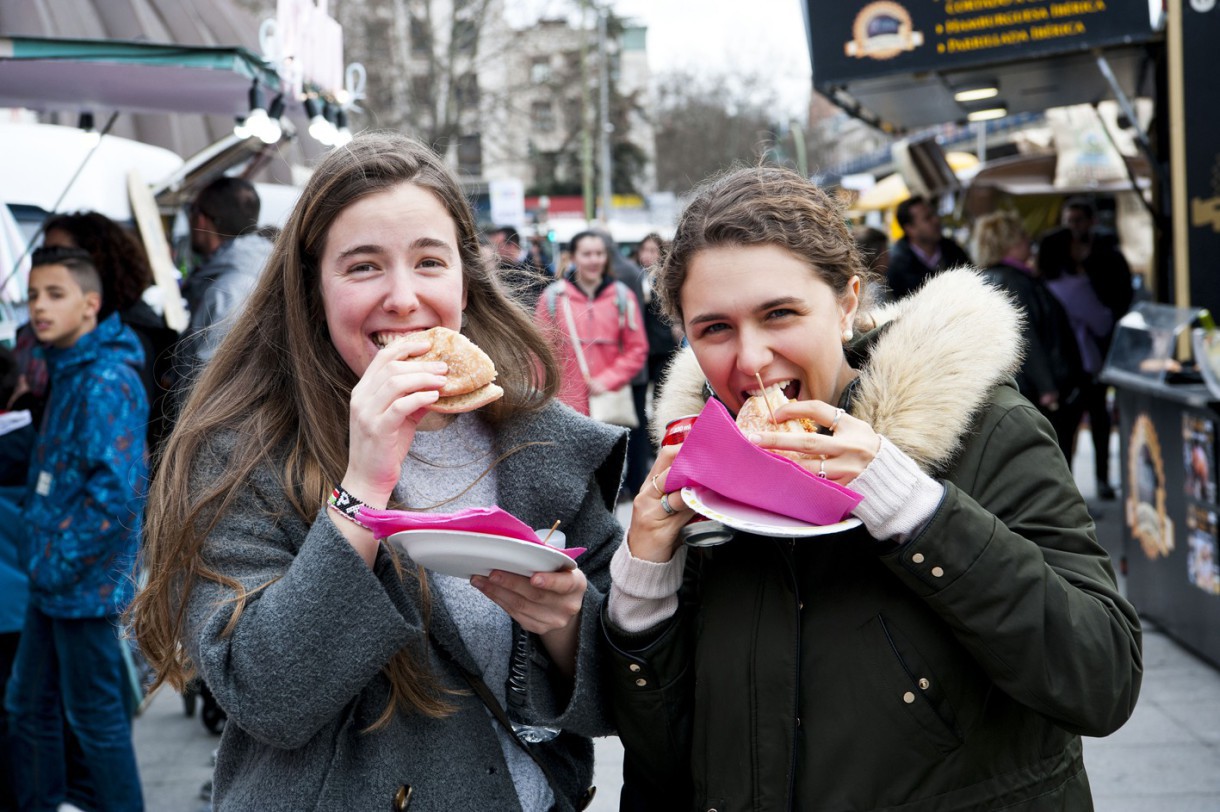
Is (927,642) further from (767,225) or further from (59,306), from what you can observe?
(59,306)

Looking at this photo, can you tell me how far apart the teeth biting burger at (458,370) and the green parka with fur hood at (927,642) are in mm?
462

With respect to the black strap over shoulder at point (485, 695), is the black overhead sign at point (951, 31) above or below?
above

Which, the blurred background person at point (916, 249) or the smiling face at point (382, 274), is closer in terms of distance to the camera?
the smiling face at point (382, 274)

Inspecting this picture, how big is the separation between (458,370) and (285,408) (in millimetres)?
380

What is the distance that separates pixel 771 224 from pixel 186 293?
485cm

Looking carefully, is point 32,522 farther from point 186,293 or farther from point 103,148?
point 103,148

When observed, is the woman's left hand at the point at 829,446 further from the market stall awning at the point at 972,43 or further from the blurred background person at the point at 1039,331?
the blurred background person at the point at 1039,331

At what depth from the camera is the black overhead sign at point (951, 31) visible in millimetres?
7016

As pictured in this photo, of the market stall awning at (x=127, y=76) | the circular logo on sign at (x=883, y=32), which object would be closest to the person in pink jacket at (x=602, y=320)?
the circular logo on sign at (x=883, y=32)

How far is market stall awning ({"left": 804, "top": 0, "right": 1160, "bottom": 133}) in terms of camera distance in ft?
23.0

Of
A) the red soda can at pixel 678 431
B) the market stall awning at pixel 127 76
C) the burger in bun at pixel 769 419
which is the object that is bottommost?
the red soda can at pixel 678 431

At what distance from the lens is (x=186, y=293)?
240 inches

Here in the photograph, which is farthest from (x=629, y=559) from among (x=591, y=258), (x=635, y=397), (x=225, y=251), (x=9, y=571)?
(x=635, y=397)

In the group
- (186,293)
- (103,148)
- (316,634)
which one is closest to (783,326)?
(316,634)
